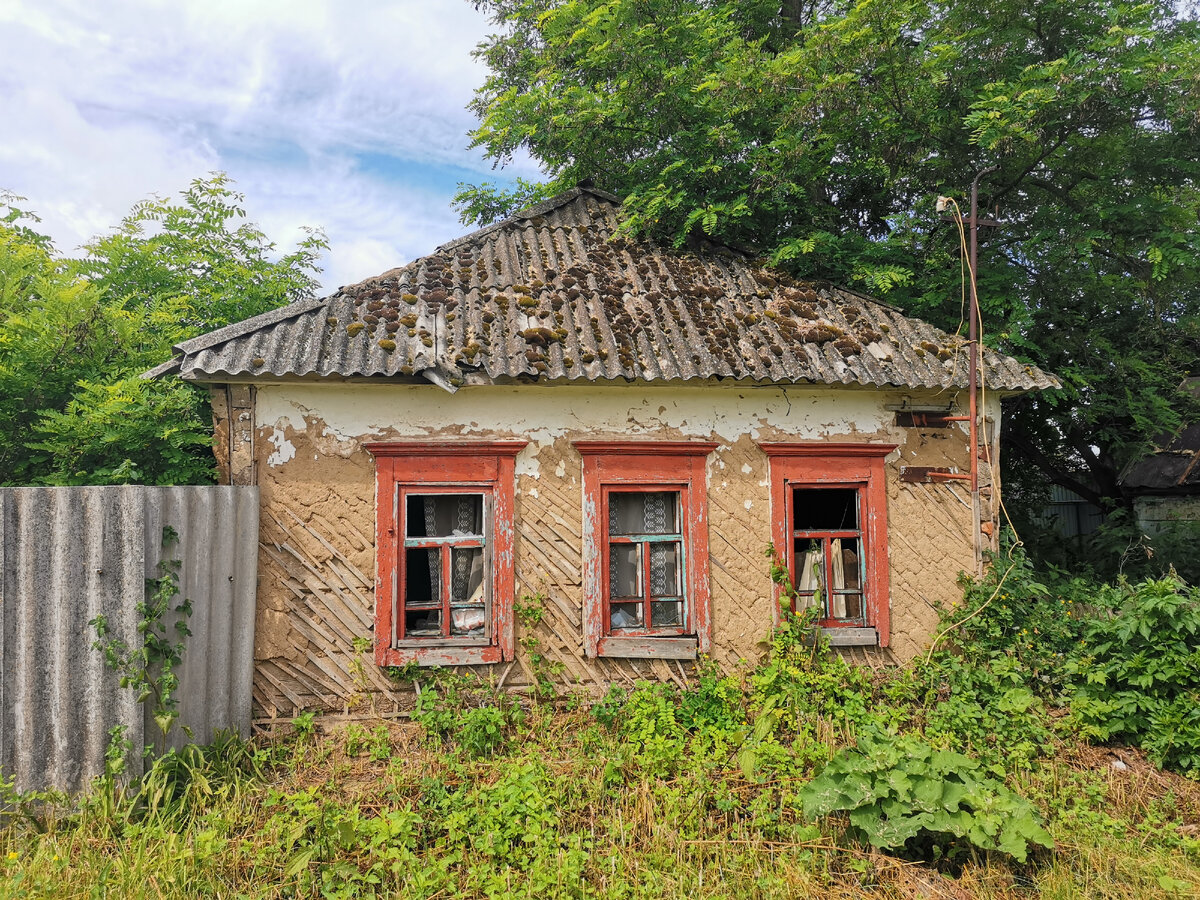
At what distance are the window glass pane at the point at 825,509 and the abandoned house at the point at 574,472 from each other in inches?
18.1

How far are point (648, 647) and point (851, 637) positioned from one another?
1.86 m

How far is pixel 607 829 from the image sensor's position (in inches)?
167

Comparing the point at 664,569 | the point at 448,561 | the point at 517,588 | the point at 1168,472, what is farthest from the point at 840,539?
the point at 1168,472

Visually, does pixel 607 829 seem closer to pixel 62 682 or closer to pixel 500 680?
pixel 500 680

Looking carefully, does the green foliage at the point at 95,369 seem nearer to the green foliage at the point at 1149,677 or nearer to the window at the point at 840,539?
the window at the point at 840,539

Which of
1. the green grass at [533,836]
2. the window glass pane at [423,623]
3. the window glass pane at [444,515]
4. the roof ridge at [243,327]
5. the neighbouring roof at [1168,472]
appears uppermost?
the roof ridge at [243,327]

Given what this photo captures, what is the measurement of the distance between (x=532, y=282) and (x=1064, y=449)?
838cm

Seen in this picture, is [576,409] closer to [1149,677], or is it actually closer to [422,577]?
[422,577]

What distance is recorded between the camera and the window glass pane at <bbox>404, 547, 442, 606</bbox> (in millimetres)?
5715

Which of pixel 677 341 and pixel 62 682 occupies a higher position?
pixel 677 341

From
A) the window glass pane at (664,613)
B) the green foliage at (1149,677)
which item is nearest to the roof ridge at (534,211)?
the window glass pane at (664,613)

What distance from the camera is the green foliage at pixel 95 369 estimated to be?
24.6 feet

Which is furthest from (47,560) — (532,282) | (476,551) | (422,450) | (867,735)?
(867,735)

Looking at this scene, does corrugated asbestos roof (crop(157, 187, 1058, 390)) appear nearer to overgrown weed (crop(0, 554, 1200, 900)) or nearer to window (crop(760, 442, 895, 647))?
window (crop(760, 442, 895, 647))
